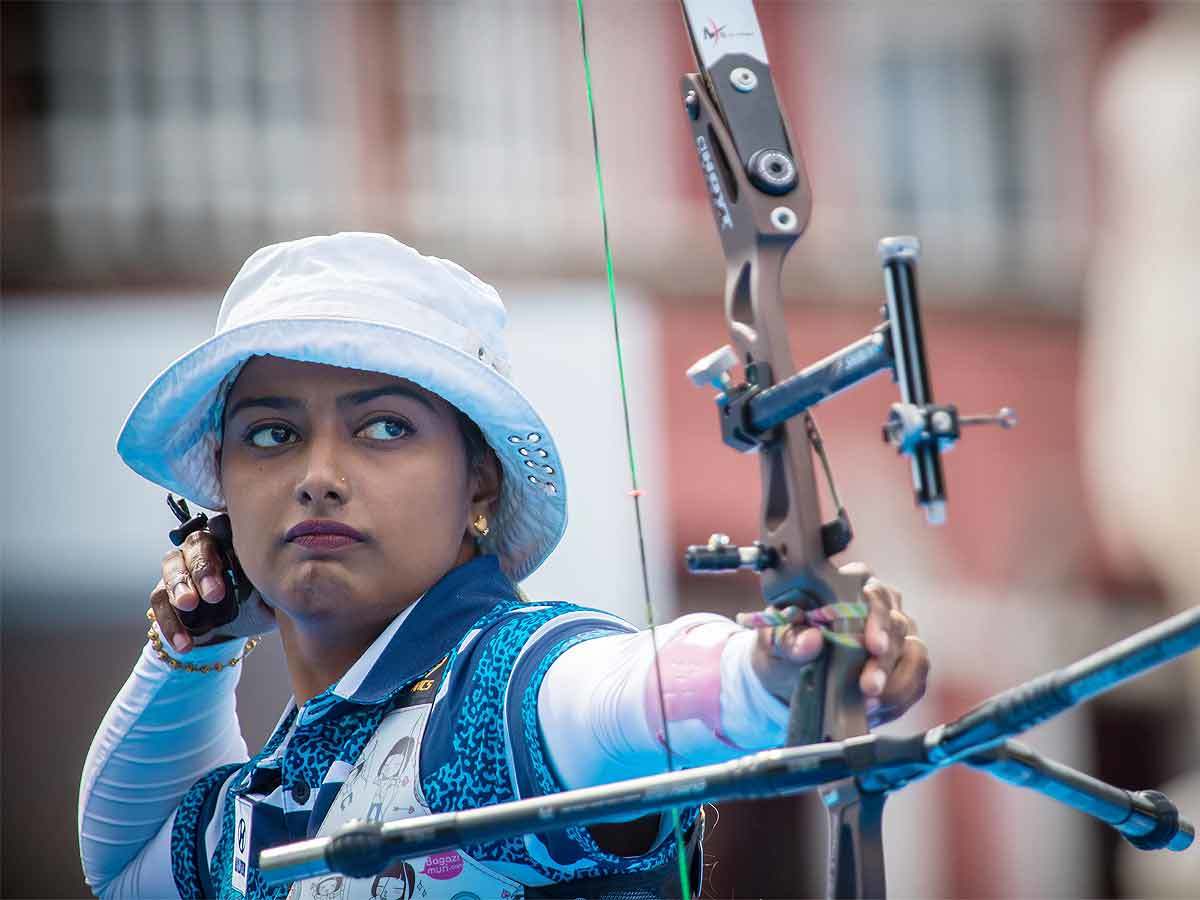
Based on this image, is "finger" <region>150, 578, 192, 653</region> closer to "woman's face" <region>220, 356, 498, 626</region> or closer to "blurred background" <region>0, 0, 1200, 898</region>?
"blurred background" <region>0, 0, 1200, 898</region>

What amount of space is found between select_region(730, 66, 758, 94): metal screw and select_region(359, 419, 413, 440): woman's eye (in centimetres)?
32

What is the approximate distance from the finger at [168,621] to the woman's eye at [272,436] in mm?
217

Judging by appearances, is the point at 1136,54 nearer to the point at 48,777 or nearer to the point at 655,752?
the point at 48,777

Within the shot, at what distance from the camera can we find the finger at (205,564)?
126 cm

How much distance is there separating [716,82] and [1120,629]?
142 cm

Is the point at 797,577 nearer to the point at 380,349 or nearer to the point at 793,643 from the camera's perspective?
the point at 793,643

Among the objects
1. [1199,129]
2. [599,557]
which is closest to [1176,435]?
[1199,129]

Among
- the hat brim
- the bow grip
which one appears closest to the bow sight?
the bow grip

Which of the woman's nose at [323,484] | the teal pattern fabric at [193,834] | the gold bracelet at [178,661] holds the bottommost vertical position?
the teal pattern fabric at [193,834]

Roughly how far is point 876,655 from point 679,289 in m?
0.56

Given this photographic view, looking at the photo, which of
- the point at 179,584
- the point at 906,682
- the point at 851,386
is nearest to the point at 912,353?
the point at 851,386

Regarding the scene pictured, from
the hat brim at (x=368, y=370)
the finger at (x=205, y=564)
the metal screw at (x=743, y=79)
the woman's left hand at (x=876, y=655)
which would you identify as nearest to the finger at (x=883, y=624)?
the woman's left hand at (x=876, y=655)

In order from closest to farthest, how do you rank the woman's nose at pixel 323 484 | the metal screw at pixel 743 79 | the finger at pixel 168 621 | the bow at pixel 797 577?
the bow at pixel 797 577 < the metal screw at pixel 743 79 < the woman's nose at pixel 323 484 < the finger at pixel 168 621

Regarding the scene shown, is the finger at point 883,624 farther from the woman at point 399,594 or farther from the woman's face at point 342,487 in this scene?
the woman's face at point 342,487
